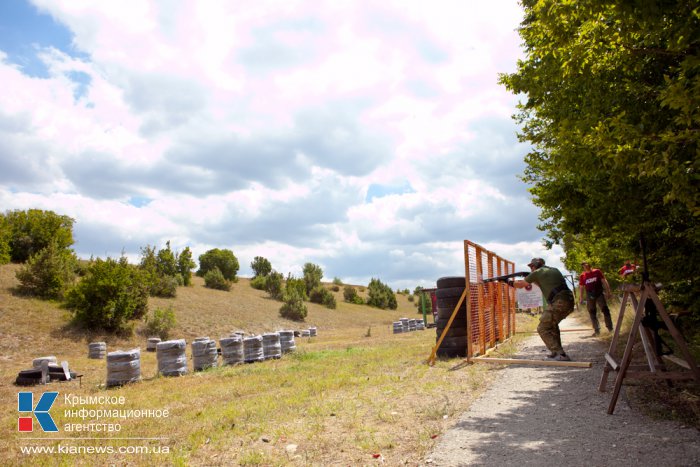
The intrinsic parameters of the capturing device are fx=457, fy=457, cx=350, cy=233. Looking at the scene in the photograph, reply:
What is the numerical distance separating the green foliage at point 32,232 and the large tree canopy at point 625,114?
34.2 meters

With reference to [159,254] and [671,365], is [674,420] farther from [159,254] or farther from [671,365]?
[159,254]

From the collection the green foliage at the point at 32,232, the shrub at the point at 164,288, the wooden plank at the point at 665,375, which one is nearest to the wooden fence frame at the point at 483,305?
the wooden plank at the point at 665,375

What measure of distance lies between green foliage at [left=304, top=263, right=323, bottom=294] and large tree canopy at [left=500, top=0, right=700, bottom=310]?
151ft

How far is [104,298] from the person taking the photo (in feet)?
78.5

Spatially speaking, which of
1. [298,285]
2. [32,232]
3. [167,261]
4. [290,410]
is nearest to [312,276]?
[298,285]

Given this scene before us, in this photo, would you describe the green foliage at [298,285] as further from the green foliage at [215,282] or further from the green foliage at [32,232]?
the green foliage at [32,232]

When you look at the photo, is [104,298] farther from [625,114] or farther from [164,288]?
[625,114]

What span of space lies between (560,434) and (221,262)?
5585cm

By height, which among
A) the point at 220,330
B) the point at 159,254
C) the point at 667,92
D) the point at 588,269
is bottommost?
the point at 220,330

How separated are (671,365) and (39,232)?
38917 mm

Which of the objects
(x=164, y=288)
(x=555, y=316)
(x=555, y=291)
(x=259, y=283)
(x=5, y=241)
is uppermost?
(x=5, y=241)

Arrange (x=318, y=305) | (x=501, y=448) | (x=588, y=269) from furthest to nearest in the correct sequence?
(x=318, y=305)
(x=588, y=269)
(x=501, y=448)

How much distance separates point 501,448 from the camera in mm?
4504

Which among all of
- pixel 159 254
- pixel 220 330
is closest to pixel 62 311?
pixel 220 330
